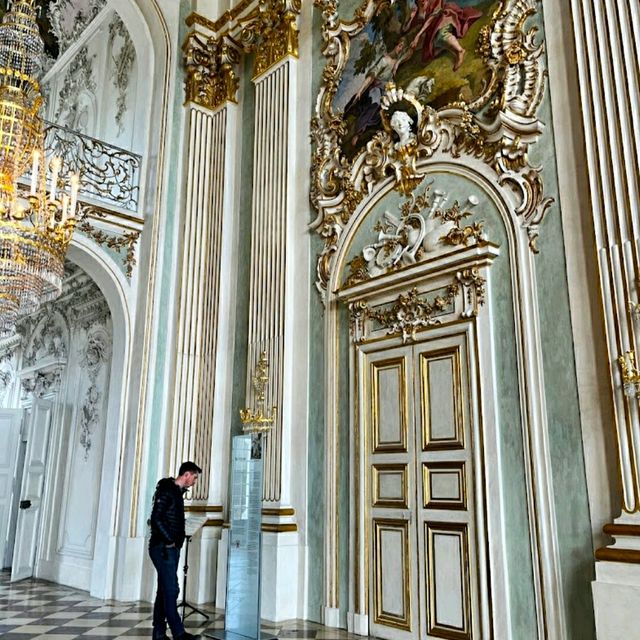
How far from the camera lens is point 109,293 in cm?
836

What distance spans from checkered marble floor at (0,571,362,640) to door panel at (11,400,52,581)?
1.65m

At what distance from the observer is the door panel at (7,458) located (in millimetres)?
10508

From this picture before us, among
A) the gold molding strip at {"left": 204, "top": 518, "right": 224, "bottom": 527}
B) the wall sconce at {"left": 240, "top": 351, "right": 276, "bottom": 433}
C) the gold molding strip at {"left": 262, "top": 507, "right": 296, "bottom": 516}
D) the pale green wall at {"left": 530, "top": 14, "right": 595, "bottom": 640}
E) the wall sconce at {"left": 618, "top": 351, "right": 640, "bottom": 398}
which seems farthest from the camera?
the gold molding strip at {"left": 204, "top": 518, "right": 224, "bottom": 527}

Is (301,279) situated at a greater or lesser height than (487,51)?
lesser

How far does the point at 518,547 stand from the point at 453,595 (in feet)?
2.26

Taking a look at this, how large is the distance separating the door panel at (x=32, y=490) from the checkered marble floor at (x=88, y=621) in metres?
1.65

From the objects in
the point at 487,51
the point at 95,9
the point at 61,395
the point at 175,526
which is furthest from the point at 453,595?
the point at 95,9

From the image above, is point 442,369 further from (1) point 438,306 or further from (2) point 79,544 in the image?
(2) point 79,544

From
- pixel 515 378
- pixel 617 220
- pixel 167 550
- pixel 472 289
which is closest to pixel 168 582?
pixel 167 550

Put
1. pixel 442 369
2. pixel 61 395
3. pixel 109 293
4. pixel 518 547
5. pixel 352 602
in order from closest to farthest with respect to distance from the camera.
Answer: pixel 518 547
pixel 442 369
pixel 352 602
pixel 109 293
pixel 61 395

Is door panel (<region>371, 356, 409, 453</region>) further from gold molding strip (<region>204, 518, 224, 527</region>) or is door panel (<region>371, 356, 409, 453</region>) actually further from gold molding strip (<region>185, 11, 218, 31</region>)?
gold molding strip (<region>185, 11, 218, 31</region>)

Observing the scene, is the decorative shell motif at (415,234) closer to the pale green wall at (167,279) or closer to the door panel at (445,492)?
the door panel at (445,492)

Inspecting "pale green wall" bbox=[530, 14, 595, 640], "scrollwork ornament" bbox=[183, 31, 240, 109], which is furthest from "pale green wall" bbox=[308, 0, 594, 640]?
"scrollwork ornament" bbox=[183, 31, 240, 109]

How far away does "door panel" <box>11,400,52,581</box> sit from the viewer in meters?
9.50
